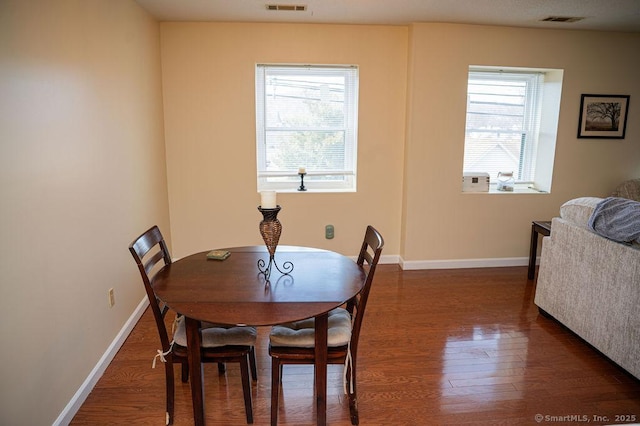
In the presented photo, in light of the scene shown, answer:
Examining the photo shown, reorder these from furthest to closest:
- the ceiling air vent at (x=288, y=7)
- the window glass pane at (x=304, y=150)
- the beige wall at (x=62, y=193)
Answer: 1. the window glass pane at (x=304, y=150)
2. the ceiling air vent at (x=288, y=7)
3. the beige wall at (x=62, y=193)

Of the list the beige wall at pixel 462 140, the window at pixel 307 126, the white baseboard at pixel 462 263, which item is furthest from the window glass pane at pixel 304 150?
the white baseboard at pixel 462 263

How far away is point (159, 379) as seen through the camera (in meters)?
2.34

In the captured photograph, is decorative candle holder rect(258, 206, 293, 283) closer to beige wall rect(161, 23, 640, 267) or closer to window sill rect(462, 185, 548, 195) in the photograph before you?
beige wall rect(161, 23, 640, 267)

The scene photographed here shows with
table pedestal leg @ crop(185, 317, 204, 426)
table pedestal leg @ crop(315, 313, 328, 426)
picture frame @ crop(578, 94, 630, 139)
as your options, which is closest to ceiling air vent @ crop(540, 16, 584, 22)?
picture frame @ crop(578, 94, 630, 139)

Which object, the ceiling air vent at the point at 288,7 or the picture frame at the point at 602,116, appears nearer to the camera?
the ceiling air vent at the point at 288,7

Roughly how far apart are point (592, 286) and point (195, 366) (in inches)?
94.2

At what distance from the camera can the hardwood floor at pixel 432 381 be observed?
207 cm

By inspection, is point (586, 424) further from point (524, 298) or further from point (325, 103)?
point (325, 103)

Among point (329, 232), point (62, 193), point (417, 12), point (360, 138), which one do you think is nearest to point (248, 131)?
point (360, 138)

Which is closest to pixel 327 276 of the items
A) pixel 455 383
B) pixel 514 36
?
pixel 455 383

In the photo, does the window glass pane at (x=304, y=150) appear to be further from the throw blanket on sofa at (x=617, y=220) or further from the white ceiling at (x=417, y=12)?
the throw blanket on sofa at (x=617, y=220)

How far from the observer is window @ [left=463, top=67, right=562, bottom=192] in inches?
165

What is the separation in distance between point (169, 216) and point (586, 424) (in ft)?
11.7

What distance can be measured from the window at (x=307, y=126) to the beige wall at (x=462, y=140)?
0.63m
